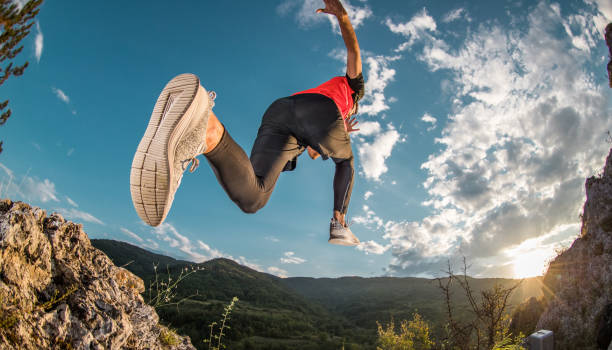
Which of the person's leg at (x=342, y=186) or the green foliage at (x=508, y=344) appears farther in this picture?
the green foliage at (x=508, y=344)

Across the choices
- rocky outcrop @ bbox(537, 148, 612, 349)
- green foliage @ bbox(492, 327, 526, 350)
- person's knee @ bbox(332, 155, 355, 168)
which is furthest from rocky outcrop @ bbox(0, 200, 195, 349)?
rocky outcrop @ bbox(537, 148, 612, 349)

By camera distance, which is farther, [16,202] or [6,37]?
[6,37]

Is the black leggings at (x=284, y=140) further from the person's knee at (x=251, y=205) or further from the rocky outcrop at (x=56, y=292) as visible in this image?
the rocky outcrop at (x=56, y=292)

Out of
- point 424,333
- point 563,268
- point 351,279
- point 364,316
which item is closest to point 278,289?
point 364,316

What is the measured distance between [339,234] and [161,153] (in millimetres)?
2027

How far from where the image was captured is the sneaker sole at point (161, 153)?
173 cm

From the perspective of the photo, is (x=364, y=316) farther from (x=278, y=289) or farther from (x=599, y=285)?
(x=599, y=285)

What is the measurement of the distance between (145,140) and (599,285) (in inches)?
726

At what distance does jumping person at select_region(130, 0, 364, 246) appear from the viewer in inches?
68.7

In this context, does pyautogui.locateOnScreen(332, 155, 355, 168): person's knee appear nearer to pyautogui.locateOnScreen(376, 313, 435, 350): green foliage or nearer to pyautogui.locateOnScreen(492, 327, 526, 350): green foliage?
pyautogui.locateOnScreen(492, 327, 526, 350): green foliage

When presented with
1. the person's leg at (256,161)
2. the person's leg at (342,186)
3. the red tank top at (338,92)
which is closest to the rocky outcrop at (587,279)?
the person's leg at (342,186)

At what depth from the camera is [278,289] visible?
10244 cm

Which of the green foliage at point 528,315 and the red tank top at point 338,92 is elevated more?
the red tank top at point 338,92

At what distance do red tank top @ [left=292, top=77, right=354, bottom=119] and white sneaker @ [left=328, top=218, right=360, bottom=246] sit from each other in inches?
A: 47.3
